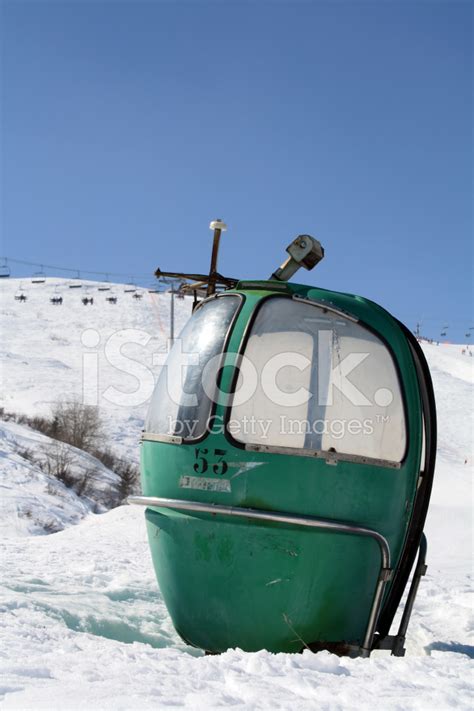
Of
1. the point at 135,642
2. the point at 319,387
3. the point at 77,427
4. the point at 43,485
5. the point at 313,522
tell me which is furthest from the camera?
the point at 77,427

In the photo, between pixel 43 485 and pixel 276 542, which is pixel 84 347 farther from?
pixel 276 542

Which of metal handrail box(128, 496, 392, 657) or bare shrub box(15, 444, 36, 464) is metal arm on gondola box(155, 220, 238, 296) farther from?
bare shrub box(15, 444, 36, 464)

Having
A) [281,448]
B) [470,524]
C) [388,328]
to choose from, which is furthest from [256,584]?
[470,524]

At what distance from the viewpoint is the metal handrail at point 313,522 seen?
4.29m

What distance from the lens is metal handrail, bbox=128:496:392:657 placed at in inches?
169

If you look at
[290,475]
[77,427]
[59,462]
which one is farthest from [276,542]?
[77,427]

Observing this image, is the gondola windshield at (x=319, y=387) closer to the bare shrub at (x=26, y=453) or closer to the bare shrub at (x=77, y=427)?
the bare shrub at (x=26, y=453)

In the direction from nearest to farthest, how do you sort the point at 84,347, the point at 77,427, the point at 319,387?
the point at 319,387 < the point at 77,427 < the point at 84,347

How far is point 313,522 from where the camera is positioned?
4297 millimetres

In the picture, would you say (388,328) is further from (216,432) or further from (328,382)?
(216,432)

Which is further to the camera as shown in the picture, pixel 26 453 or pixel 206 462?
pixel 26 453

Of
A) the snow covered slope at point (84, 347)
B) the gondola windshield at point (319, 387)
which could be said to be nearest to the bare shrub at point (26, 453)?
the snow covered slope at point (84, 347)

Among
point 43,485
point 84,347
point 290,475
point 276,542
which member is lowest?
point 43,485

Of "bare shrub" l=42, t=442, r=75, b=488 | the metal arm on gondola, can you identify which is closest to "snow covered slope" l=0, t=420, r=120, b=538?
"bare shrub" l=42, t=442, r=75, b=488
